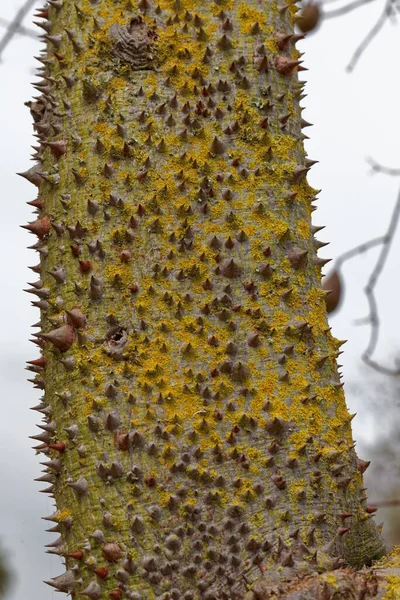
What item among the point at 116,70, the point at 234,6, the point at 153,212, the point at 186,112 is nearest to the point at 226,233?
the point at 153,212

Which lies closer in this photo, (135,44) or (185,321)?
(185,321)

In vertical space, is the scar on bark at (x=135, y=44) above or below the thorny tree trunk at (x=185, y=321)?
above

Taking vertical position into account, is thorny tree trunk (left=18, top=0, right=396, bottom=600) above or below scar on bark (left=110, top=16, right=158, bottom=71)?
below

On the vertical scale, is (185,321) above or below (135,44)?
below

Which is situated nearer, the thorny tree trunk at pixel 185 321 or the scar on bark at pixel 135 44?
the thorny tree trunk at pixel 185 321

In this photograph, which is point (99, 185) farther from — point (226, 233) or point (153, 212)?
point (226, 233)
